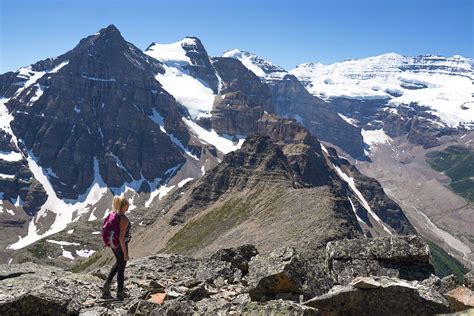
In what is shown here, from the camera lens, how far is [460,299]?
18516 mm

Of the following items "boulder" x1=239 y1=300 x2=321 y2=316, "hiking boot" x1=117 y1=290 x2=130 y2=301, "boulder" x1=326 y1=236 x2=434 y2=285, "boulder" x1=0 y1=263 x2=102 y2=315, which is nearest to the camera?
"boulder" x1=239 y1=300 x2=321 y2=316

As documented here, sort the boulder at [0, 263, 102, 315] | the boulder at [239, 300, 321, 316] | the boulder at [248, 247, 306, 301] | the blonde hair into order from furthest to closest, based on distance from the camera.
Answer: the blonde hair → the boulder at [248, 247, 306, 301] → the boulder at [0, 263, 102, 315] → the boulder at [239, 300, 321, 316]

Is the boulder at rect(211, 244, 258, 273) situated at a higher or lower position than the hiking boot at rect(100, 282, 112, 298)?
lower

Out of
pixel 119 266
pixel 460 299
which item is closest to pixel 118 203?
pixel 119 266

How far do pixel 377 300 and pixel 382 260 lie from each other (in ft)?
17.3

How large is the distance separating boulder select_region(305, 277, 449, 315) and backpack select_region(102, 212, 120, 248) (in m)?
10.1

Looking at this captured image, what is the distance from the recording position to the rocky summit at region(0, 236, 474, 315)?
18.5 meters

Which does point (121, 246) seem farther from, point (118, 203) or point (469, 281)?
point (469, 281)

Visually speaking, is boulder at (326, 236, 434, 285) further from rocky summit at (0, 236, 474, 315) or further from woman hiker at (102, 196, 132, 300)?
woman hiker at (102, 196, 132, 300)

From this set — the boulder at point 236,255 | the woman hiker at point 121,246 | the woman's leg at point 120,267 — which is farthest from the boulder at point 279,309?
the boulder at point 236,255

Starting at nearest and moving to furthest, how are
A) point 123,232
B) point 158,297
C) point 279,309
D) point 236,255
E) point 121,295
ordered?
point 279,309 < point 123,232 < point 121,295 < point 158,297 < point 236,255

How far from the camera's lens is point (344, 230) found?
129 meters

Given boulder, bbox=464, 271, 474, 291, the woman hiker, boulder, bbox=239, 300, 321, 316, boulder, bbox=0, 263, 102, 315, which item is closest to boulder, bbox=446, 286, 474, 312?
boulder, bbox=464, 271, 474, 291

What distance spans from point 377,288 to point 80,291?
44.9 feet
